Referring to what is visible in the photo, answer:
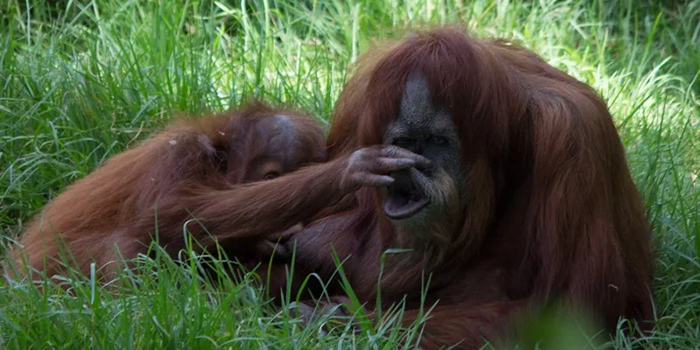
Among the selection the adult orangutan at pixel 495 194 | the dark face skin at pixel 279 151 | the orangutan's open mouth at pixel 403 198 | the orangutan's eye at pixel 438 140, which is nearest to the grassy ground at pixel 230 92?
the adult orangutan at pixel 495 194

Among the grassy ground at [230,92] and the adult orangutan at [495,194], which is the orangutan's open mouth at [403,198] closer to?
the adult orangutan at [495,194]

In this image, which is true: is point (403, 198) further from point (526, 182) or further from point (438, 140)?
point (526, 182)

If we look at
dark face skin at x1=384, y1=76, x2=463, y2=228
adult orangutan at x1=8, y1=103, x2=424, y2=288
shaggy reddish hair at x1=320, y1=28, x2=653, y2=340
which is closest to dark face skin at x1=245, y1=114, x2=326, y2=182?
adult orangutan at x1=8, y1=103, x2=424, y2=288

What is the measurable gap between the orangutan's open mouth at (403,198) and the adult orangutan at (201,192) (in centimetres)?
10

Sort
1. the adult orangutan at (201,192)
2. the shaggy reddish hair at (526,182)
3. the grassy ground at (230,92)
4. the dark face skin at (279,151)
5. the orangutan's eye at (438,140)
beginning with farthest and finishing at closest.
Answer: the dark face skin at (279,151) < the adult orangutan at (201,192) < the orangutan's eye at (438,140) < the shaggy reddish hair at (526,182) < the grassy ground at (230,92)

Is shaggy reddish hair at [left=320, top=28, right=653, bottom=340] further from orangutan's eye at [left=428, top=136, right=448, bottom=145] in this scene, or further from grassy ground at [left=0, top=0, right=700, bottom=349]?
grassy ground at [left=0, top=0, right=700, bottom=349]

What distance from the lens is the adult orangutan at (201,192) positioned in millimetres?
3676

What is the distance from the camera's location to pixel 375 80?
11.5ft

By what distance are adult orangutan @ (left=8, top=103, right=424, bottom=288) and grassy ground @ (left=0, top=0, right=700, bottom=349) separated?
0.21 m

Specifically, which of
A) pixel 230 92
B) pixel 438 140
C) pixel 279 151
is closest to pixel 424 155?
pixel 438 140

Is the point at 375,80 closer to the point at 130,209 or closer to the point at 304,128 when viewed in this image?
the point at 304,128

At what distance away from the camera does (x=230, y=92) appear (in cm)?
506

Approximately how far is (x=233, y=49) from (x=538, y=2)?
5.29ft

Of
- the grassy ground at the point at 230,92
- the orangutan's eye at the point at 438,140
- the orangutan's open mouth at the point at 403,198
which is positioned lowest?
the grassy ground at the point at 230,92
